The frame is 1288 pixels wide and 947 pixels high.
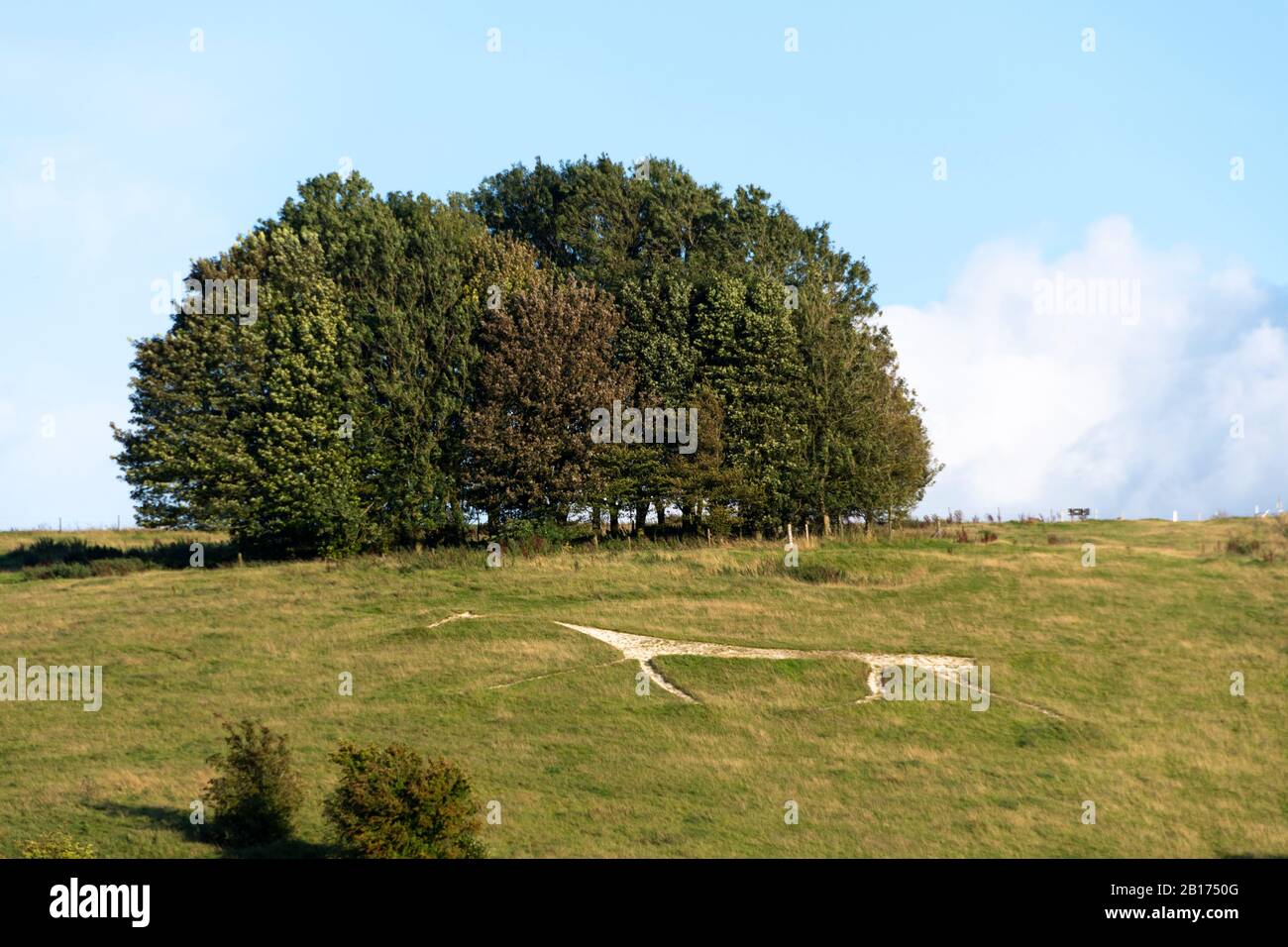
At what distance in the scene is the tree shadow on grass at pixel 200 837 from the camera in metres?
30.0

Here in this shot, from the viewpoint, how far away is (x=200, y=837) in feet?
101

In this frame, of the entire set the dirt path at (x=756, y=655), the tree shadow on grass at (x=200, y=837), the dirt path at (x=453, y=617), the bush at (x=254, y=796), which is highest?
the dirt path at (x=453, y=617)

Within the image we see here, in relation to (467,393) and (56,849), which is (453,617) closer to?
(467,393)

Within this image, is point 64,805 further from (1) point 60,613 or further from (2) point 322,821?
(1) point 60,613

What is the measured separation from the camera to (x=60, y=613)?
5834 centimetres

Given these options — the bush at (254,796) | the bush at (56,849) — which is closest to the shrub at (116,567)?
the bush at (254,796)

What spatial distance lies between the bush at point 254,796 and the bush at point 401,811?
8.10 feet

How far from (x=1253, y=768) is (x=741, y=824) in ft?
57.4

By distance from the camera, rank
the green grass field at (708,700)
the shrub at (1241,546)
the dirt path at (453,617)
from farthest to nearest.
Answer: the shrub at (1241,546) < the dirt path at (453,617) < the green grass field at (708,700)

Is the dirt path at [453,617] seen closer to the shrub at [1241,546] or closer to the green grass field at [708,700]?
the green grass field at [708,700]

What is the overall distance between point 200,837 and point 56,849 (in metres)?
4.56

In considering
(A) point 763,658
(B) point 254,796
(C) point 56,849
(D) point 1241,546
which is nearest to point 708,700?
(A) point 763,658

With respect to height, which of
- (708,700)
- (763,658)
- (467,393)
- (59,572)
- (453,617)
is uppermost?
(467,393)
